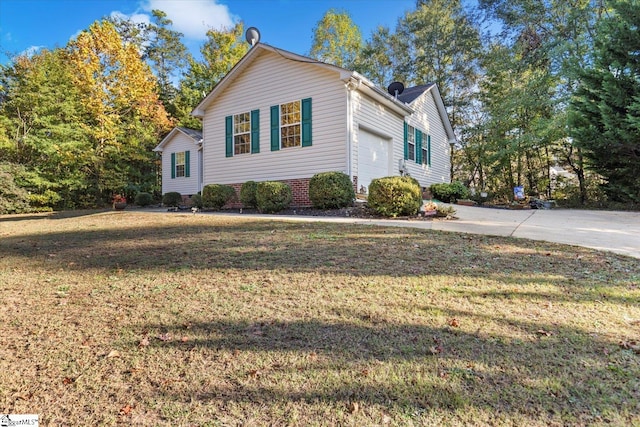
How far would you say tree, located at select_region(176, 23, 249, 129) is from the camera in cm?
2372

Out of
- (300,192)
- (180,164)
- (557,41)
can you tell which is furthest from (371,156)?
(180,164)

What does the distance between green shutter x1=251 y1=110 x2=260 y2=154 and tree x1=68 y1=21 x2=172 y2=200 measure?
36.9ft

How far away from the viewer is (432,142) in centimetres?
1597

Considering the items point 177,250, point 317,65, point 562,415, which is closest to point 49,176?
point 317,65

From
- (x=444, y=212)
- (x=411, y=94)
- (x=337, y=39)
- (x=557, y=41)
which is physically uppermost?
(x=337, y=39)

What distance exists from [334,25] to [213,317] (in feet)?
85.4

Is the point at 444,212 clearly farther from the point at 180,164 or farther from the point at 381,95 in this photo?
the point at 180,164

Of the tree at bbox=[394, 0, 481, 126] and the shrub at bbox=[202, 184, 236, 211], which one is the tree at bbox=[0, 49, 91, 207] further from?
the tree at bbox=[394, 0, 481, 126]

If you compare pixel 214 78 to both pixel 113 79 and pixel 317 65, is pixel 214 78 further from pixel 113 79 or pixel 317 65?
pixel 317 65

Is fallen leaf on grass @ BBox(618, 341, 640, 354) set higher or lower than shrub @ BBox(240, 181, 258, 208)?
lower

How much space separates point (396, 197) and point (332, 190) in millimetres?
1890

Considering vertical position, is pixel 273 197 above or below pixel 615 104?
below

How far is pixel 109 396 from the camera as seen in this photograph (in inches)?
71.7

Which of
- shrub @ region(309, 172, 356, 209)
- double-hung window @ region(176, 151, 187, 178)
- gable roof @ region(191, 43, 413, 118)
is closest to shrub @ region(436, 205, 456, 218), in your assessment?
shrub @ region(309, 172, 356, 209)
